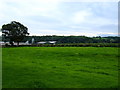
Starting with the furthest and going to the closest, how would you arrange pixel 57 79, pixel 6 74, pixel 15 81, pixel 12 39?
pixel 12 39, pixel 6 74, pixel 57 79, pixel 15 81

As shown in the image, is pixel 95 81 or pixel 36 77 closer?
pixel 95 81

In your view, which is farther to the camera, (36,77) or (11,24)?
(11,24)

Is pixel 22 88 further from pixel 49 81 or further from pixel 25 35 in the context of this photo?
pixel 25 35

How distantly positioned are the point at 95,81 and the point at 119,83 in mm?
1247

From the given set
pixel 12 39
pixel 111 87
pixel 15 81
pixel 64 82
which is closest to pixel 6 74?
pixel 15 81

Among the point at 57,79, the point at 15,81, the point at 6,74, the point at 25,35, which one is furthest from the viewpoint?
the point at 25,35

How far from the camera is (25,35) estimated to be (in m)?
69.6

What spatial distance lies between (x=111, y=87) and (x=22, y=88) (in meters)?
4.17

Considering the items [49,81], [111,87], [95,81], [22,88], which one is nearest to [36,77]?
[49,81]

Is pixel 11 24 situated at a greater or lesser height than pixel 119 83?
greater

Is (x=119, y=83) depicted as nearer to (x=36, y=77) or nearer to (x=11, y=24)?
(x=36, y=77)

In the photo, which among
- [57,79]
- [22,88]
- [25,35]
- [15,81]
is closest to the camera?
[22,88]

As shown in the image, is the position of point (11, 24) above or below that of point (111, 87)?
above

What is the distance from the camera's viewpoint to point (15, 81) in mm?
10125
